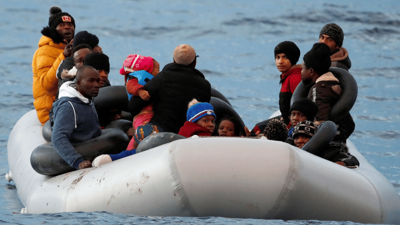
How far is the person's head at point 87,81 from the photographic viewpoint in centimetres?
432

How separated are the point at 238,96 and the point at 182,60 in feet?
26.0

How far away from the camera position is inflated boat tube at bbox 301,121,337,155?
14.0ft

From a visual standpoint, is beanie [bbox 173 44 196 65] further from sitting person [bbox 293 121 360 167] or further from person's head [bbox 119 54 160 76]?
sitting person [bbox 293 121 360 167]

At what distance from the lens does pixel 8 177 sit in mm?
6207

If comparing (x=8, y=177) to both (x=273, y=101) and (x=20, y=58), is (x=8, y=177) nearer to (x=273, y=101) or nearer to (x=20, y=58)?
(x=273, y=101)

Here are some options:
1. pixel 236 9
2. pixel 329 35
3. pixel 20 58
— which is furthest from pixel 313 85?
pixel 236 9

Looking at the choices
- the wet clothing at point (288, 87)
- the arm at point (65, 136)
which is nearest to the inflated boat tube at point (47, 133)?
the arm at point (65, 136)

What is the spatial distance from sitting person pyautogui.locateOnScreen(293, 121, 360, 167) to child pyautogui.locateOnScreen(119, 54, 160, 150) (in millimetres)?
1158

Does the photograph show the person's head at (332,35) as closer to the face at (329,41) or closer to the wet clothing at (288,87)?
the face at (329,41)

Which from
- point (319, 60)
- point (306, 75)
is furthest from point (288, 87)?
point (319, 60)

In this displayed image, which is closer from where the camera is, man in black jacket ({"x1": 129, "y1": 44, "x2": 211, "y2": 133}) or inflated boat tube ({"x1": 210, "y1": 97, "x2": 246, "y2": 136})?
man in black jacket ({"x1": 129, "y1": 44, "x2": 211, "y2": 133})

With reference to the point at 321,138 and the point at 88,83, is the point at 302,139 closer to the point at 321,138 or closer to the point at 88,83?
the point at 321,138

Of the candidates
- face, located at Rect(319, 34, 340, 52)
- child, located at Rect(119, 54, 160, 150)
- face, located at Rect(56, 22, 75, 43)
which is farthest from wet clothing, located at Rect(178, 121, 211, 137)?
face, located at Rect(56, 22, 75, 43)

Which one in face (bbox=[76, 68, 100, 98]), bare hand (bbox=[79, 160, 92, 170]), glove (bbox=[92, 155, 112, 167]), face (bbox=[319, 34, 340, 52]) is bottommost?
bare hand (bbox=[79, 160, 92, 170])
